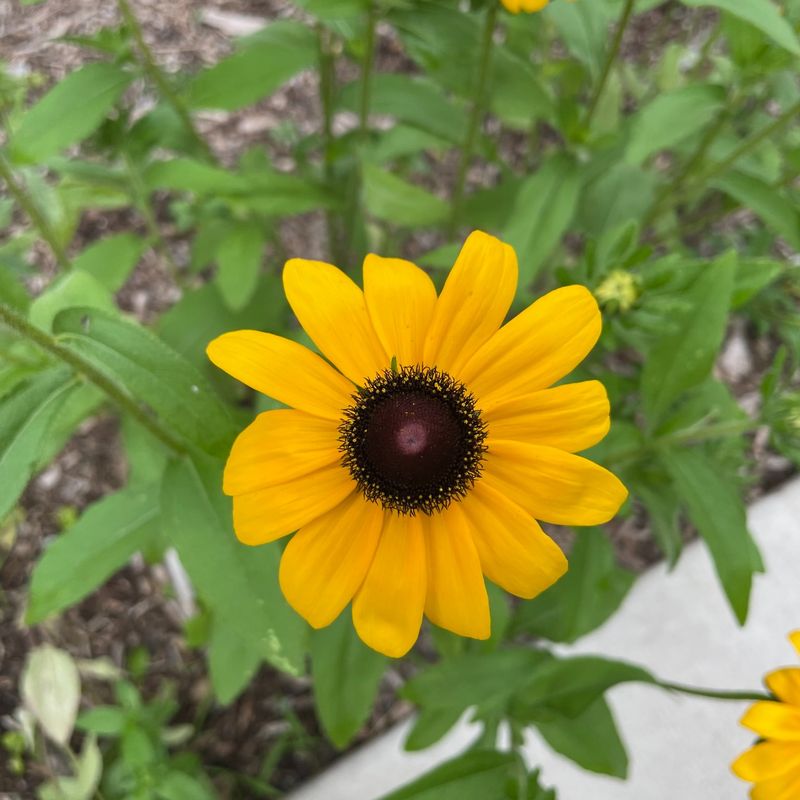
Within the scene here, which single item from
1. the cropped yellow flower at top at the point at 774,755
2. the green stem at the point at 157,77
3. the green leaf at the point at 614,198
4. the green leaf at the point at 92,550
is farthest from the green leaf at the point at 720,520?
the green stem at the point at 157,77

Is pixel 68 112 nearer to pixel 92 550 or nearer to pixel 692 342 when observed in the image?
pixel 92 550

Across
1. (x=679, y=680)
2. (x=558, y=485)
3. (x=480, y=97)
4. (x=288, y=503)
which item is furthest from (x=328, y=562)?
(x=679, y=680)

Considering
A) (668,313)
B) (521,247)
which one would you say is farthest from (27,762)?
(668,313)

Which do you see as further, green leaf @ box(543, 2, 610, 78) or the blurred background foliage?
green leaf @ box(543, 2, 610, 78)

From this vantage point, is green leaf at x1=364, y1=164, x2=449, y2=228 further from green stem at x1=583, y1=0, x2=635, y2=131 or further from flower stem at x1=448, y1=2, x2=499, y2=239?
green stem at x1=583, y1=0, x2=635, y2=131

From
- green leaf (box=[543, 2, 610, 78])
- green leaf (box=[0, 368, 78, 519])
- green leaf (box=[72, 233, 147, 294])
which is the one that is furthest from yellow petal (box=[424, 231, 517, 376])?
green leaf (box=[72, 233, 147, 294])

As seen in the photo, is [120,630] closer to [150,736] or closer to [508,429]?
[150,736]
